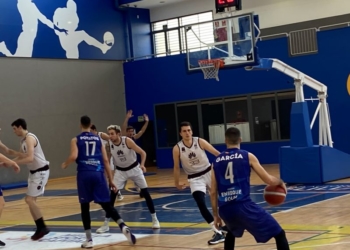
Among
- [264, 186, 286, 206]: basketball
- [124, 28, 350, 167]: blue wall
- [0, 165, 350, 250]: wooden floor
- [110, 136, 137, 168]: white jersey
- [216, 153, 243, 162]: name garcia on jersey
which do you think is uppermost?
[124, 28, 350, 167]: blue wall

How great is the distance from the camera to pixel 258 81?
2489 centimetres

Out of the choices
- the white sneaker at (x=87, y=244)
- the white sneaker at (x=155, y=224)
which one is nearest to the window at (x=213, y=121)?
the white sneaker at (x=155, y=224)

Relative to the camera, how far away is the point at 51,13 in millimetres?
26234

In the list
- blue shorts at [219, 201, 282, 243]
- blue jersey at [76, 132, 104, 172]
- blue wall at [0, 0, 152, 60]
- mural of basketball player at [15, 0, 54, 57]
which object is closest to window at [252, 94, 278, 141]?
blue wall at [0, 0, 152, 60]

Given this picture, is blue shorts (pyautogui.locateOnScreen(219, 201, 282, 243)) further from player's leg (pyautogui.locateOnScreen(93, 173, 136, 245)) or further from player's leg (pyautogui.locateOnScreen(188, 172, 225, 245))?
player's leg (pyautogui.locateOnScreen(93, 173, 136, 245))

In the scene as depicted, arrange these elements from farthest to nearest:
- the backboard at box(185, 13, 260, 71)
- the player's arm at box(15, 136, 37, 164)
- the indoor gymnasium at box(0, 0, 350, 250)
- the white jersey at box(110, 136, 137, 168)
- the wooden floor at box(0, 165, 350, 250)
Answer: the backboard at box(185, 13, 260, 71) < the indoor gymnasium at box(0, 0, 350, 250) < the white jersey at box(110, 136, 137, 168) < the player's arm at box(15, 136, 37, 164) < the wooden floor at box(0, 165, 350, 250)

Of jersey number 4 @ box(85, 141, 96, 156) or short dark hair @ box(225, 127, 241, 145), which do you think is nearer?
short dark hair @ box(225, 127, 241, 145)

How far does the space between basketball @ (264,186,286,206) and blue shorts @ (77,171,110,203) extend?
3.38m

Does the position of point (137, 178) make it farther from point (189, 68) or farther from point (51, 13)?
point (51, 13)

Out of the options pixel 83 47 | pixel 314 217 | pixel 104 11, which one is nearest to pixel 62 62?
pixel 83 47

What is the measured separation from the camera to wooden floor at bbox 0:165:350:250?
29.6ft

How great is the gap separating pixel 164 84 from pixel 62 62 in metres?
4.41

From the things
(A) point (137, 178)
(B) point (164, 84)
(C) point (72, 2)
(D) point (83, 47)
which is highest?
(C) point (72, 2)

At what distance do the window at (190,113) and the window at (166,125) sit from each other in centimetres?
41
